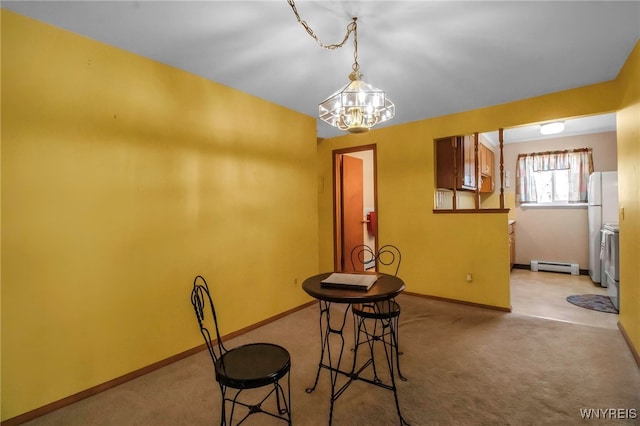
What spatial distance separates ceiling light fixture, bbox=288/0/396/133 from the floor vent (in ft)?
17.4

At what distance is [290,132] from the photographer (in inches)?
146

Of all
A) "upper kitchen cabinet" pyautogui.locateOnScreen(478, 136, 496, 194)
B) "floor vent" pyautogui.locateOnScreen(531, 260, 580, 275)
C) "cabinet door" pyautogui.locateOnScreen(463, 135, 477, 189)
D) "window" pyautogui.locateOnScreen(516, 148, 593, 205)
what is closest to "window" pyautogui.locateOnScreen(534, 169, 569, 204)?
"window" pyautogui.locateOnScreen(516, 148, 593, 205)

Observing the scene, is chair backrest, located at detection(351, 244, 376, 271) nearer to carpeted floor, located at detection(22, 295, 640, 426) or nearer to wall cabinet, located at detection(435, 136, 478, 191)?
carpeted floor, located at detection(22, 295, 640, 426)

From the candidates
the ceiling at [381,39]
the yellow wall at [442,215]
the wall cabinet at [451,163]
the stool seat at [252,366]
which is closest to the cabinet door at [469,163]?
the wall cabinet at [451,163]

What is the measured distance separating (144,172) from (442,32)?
247 cm

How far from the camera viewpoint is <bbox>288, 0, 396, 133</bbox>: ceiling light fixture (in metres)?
1.84

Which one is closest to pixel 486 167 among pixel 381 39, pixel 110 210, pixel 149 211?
pixel 381 39

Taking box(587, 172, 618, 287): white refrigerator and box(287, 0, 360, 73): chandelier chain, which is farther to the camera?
box(587, 172, 618, 287): white refrigerator

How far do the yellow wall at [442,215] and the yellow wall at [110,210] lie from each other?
199cm

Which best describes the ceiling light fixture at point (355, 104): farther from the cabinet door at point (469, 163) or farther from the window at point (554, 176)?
the window at point (554, 176)

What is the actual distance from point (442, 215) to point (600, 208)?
2660 millimetres

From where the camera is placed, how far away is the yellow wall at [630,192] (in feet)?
7.58

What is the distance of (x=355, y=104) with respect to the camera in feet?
6.14

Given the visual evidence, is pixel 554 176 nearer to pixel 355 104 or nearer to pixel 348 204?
pixel 348 204
